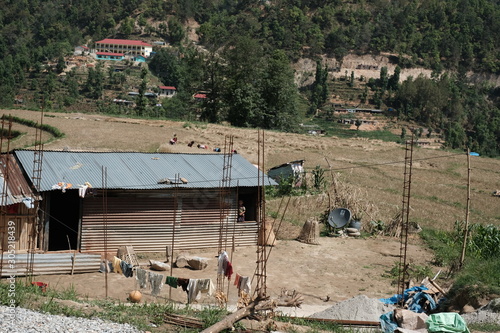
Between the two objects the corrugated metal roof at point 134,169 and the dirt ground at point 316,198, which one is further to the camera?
the corrugated metal roof at point 134,169

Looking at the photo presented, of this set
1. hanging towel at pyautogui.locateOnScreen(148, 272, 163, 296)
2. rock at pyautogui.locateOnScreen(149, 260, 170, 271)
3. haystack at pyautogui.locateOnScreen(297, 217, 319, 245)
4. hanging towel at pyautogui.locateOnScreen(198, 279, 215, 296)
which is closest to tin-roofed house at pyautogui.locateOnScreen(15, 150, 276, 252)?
rock at pyautogui.locateOnScreen(149, 260, 170, 271)

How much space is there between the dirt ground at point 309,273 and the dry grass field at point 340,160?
2.26 m

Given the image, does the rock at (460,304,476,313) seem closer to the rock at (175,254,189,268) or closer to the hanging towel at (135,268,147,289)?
the hanging towel at (135,268,147,289)

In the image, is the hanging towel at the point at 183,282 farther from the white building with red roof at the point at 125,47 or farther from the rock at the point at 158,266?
the white building with red roof at the point at 125,47

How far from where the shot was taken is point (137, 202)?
17797mm

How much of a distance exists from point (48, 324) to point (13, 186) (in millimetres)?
7553

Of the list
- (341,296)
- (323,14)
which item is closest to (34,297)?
(341,296)

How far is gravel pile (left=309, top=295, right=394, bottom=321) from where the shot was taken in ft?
41.0

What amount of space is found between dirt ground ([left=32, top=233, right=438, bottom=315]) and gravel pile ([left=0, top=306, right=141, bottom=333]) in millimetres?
3635

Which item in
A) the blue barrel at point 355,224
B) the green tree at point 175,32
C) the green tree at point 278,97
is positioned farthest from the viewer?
the green tree at point 175,32

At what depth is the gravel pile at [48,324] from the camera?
9.24 metres

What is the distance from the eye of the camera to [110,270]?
16047mm

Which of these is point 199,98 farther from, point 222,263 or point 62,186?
point 222,263

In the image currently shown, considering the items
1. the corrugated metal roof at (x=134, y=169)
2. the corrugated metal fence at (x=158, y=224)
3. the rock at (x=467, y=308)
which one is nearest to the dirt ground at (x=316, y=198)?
the corrugated metal fence at (x=158, y=224)
